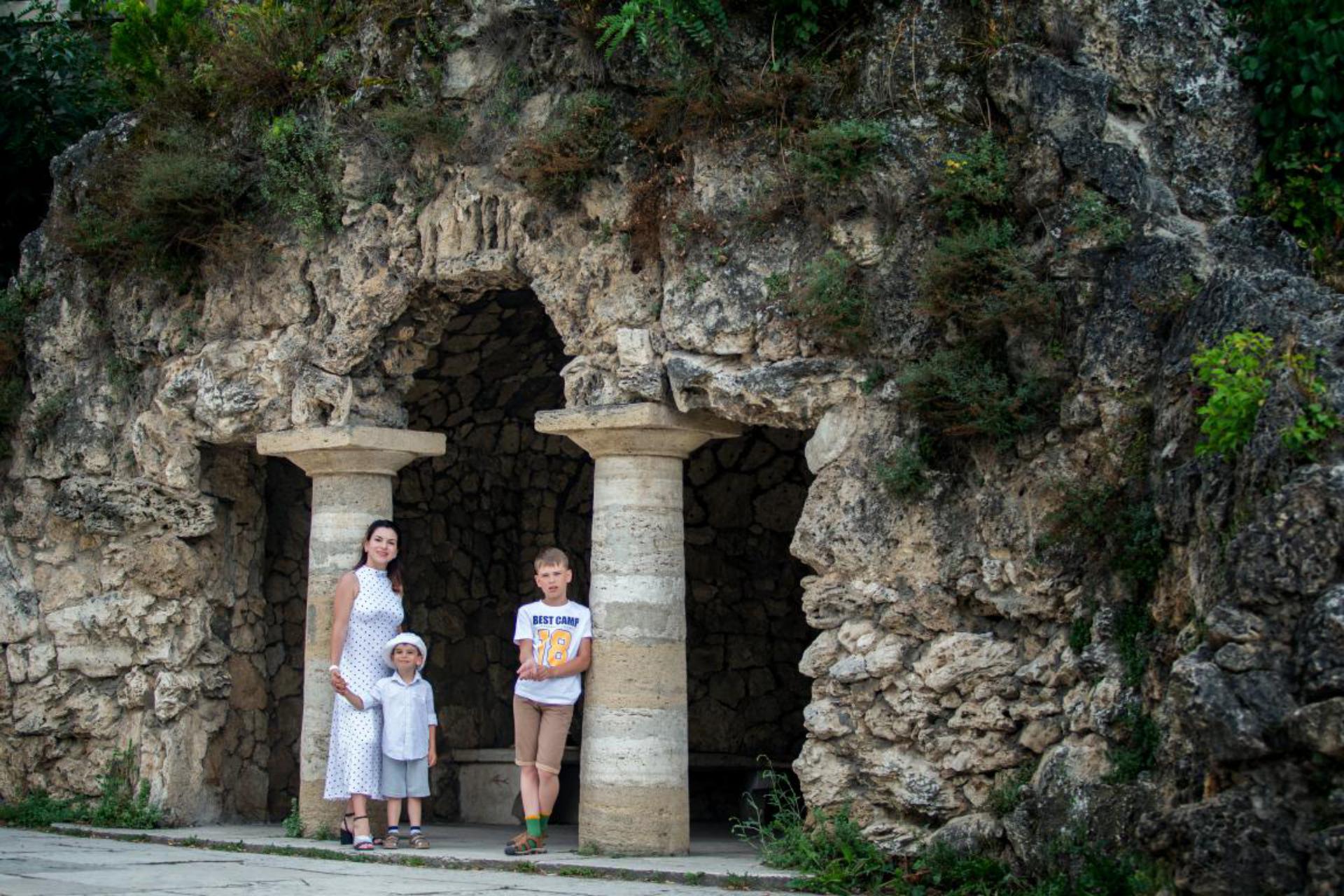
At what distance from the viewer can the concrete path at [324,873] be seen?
24.3 ft

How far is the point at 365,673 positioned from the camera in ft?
32.3

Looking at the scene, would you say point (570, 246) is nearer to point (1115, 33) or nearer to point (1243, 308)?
point (1115, 33)

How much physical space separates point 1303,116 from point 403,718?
594 cm

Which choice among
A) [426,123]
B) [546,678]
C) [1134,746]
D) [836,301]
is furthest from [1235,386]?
[426,123]

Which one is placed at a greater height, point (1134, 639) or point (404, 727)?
point (1134, 639)

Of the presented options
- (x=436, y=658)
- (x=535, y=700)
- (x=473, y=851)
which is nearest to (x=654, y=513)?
(x=535, y=700)

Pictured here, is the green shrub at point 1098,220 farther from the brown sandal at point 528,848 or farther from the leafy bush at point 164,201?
the leafy bush at point 164,201

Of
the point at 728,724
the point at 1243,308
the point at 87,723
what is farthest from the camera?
the point at 728,724

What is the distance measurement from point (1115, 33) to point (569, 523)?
6331mm

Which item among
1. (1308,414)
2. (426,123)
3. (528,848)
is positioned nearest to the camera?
(1308,414)

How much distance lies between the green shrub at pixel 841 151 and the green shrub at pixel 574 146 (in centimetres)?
139

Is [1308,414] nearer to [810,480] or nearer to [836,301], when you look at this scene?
[836,301]

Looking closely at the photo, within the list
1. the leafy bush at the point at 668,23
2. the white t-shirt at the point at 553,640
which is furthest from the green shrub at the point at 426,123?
the white t-shirt at the point at 553,640

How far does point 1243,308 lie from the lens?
696 cm
